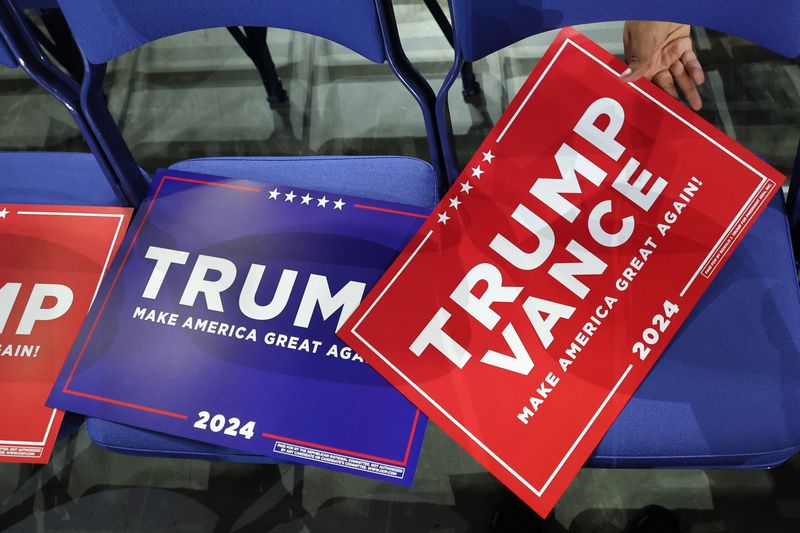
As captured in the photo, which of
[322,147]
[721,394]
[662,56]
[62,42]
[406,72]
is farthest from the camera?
[322,147]

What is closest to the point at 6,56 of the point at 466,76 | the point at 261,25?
the point at 261,25

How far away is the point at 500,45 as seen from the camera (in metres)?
1.09

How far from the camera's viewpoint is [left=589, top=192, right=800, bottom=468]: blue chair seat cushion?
3.20 ft

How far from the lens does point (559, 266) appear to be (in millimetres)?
1039

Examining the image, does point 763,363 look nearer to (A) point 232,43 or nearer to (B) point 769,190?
(B) point 769,190

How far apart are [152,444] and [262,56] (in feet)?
3.73

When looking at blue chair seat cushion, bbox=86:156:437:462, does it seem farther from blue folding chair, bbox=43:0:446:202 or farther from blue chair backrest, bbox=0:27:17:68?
blue chair backrest, bbox=0:27:17:68

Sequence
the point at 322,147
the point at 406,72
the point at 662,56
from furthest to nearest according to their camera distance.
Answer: the point at 322,147 → the point at 662,56 → the point at 406,72

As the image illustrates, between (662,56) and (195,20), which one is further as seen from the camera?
(662,56)

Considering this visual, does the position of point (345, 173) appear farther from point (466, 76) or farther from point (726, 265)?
point (466, 76)

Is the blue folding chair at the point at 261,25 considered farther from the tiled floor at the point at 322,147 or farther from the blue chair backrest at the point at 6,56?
the tiled floor at the point at 322,147

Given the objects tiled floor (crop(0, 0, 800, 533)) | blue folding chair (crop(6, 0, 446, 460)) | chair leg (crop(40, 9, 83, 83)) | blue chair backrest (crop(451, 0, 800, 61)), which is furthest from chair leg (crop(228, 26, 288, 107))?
blue chair backrest (crop(451, 0, 800, 61))

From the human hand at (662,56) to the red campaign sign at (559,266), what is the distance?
95 mm

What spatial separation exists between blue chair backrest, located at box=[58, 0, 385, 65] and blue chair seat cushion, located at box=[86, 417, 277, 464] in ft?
1.87
